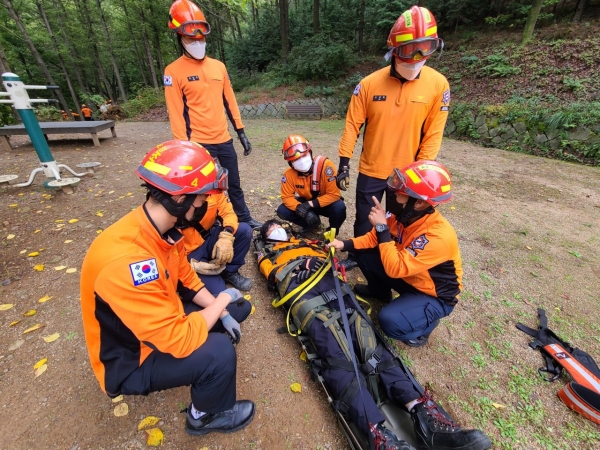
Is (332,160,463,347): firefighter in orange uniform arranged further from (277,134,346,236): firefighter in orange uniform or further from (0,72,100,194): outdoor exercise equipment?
(0,72,100,194): outdoor exercise equipment

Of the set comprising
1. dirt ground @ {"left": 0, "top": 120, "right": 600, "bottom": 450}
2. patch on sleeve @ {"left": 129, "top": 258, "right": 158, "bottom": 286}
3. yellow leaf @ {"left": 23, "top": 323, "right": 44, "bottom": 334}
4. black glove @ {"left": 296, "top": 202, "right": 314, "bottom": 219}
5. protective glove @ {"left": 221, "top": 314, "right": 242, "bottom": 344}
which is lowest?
dirt ground @ {"left": 0, "top": 120, "right": 600, "bottom": 450}

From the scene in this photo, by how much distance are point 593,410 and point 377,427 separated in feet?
5.31

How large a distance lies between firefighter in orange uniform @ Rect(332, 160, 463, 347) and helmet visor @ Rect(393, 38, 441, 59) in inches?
47.3

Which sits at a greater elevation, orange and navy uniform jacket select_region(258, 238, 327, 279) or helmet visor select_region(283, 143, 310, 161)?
helmet visor select_region(283, 143, 310, 161)

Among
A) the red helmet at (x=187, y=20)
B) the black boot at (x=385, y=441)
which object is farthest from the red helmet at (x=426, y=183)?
the red helmet at (x=187, y=20)

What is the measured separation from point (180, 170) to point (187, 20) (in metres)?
2.74

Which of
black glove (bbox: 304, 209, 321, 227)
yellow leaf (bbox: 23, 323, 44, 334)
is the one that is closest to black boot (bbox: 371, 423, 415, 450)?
black glove (bbox: 304, 209, 321, 227)

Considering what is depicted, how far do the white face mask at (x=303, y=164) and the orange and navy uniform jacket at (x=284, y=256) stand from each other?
1.18m

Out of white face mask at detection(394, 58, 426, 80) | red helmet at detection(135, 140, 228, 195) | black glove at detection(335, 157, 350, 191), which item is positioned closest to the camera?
red helmet at detection(135, 140, 228, 195)

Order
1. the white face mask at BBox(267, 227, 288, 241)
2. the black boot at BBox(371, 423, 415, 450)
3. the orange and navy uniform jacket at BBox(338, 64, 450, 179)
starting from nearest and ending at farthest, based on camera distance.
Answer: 1. the black boot at BBox(371, 423, 415, 450)
2. the orange and navy uniform jacket at BBox(338, 64, 450, 179)
3. the white face mask at BBox(267, 227, 288, 241)

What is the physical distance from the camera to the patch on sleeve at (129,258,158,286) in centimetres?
149

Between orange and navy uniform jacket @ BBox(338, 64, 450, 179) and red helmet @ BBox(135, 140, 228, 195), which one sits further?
orange and navy uniform jacket @ BBox(338, 64, 450, 179)

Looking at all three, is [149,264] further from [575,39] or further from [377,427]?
[575,39]

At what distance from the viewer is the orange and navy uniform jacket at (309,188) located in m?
4.18
